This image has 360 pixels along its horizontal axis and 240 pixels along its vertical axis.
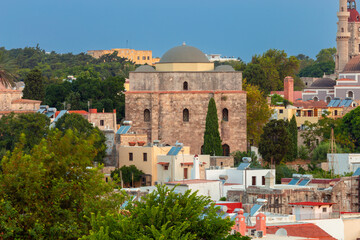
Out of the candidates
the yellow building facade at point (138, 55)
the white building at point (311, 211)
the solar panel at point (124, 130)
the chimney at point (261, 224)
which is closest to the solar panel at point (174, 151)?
the solar panel at point (124, 130)

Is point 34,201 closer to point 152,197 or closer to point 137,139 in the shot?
point 152,197

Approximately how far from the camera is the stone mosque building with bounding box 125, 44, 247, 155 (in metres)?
60.9

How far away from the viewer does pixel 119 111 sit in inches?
2697

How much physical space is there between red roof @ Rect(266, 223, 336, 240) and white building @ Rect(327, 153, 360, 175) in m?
18.9

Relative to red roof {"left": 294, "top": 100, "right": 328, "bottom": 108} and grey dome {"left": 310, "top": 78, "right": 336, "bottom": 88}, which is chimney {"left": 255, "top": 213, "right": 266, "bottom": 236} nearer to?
red roof {"left": 294, "top": 100, "right": 328, "bottom": 108}

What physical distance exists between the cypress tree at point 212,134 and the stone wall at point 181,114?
4.57 ft

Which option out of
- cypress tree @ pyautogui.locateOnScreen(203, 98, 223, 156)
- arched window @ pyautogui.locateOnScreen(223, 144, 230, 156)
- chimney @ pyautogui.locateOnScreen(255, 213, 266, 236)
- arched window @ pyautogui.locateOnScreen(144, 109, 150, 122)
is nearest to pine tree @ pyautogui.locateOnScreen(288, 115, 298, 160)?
arched window @ pyautogui.locateOnScreen(223, 144, 230, 156)

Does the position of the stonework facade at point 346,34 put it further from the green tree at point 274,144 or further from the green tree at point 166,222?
the green tree at point 166,222

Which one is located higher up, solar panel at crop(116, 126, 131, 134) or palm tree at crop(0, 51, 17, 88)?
palm tree at crop(0, 51, 17, 88)

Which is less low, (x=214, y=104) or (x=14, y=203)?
(x=214, y=104)

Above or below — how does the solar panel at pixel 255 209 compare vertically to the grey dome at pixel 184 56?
below

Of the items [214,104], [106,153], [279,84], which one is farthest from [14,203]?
[279,84]

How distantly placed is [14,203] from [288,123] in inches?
1421

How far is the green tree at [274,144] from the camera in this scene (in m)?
58.2
